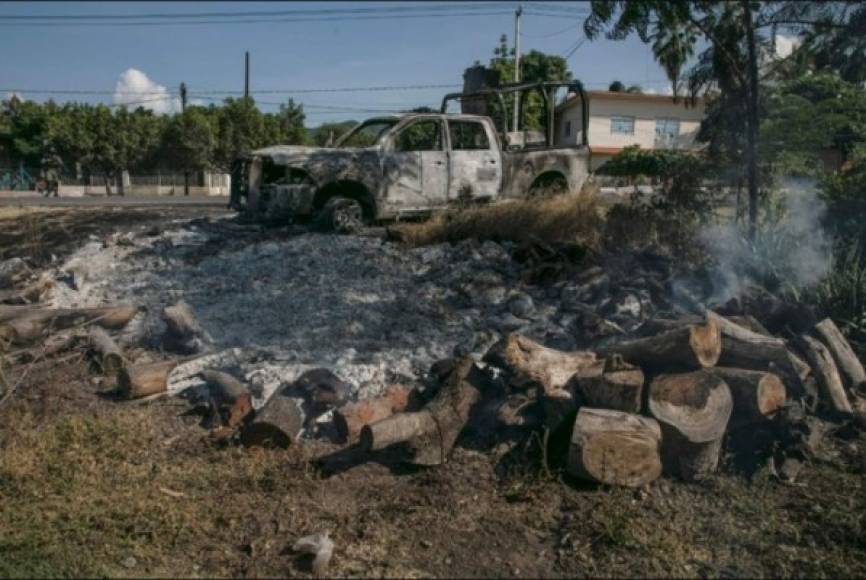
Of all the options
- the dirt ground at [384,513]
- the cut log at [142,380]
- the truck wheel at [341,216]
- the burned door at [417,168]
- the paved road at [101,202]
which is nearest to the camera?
the dirt ground at [384,513]

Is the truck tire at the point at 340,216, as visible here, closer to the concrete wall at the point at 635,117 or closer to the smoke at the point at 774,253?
the smoke at the point at 774,253

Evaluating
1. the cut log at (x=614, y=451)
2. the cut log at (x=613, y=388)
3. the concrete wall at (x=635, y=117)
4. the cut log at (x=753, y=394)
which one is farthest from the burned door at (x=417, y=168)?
the concrete wall at (x=635, y=117)

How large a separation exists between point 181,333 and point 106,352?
1.93 ft

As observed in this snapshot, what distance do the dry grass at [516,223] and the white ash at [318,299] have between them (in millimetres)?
382

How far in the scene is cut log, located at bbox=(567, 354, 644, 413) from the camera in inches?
158

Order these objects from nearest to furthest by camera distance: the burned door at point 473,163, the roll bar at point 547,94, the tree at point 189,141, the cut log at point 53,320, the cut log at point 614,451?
the cut log at point 614,451 → the cut log at point 53,320 → the burned door at point 473,163 → the roll bar at point 547,94 → the tree at point 189,141

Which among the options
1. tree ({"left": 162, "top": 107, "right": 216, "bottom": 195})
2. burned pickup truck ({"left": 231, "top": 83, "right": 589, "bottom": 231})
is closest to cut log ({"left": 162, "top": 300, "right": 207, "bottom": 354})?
burned pickup truck ({"left": 231, "top": 83, "right": 589, "bottom": 231})

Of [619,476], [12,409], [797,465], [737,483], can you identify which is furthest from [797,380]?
[12,409]

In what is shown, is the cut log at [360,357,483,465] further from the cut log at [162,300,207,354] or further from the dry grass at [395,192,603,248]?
the dry grass at [395,192,603,248]

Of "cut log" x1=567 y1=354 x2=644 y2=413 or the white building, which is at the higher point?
the white building

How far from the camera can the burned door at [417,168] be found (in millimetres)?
9781

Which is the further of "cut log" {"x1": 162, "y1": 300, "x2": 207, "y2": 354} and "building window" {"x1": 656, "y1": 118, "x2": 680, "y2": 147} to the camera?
"building window" {"x1": 656, "y1": 118, "x2": 680, "y2": 147}

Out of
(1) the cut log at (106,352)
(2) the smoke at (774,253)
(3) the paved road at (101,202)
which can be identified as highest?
(3) the paved road at (101,202)

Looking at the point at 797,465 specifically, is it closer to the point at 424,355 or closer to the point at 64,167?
the point at 424,355
